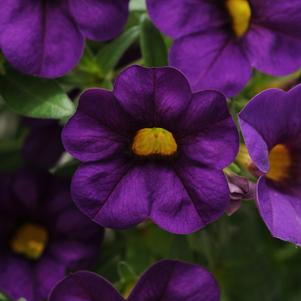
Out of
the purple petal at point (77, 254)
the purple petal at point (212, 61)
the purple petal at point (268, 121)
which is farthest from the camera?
the purple petal at point (77, 254)

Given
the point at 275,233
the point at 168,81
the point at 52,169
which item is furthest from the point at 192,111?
the point at 52,169

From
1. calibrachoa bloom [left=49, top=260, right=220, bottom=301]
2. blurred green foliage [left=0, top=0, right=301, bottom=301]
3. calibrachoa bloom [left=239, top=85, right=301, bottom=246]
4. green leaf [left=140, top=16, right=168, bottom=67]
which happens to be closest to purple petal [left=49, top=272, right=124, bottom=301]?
calibrachoa bloom [left=49, top=260, right=220, bottom=301]

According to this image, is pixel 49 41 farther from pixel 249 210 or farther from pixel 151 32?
pixel 249 210

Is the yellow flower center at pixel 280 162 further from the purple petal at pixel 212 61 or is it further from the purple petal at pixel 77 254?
the purple petal at pixel 77 254

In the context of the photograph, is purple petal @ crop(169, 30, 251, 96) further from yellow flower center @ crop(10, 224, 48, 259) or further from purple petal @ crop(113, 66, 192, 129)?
yellow flower center @ crop(10, 224, 48, 259)

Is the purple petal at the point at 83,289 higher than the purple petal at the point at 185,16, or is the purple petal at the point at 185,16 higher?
the purple petal at the point at 185,16

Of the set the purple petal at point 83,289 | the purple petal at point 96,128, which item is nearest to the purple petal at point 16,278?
the purple petal at point 83,289
